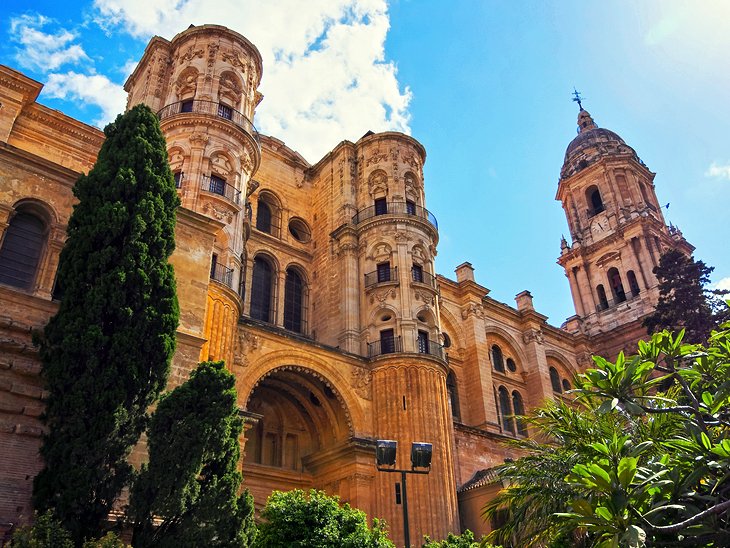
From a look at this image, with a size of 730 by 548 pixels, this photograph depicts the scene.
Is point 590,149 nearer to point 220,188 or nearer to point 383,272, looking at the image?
point 383,272

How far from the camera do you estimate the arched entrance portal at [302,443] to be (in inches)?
807

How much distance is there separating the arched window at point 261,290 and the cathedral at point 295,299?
62 millimetres

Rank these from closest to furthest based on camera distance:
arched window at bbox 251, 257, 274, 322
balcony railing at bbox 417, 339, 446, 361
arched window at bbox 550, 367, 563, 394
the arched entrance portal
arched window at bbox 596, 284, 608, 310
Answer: the arched entrance portal, balcony railing at bbox 417, 339, 446, 361, arched window at bbox 251, 257, 274, 322, arched window at bbox 550, 367, 563, 394, arched window at bbox 596, 284, 608, 310

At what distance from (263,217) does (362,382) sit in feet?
30.6

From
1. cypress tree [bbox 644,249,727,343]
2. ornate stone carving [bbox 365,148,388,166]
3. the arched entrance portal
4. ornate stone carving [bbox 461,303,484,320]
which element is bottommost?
the arched entrance portal

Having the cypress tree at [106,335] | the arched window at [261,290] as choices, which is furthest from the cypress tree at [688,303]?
the cypress tree at [106,335]

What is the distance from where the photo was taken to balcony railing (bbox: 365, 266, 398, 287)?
24.8 meters

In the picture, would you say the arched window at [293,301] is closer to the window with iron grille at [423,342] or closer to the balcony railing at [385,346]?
the balcony railing at [385,346]

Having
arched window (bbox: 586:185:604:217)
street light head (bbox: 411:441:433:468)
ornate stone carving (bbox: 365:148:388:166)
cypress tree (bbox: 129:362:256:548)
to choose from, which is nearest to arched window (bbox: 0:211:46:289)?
cypress tree (bbox: 129:362:256:548)

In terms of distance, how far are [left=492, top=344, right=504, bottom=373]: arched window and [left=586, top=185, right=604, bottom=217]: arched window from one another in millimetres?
17766

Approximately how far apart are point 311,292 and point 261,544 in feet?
48.3

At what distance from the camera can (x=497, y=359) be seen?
111ft

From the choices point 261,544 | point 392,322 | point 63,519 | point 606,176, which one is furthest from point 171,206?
point 606,176

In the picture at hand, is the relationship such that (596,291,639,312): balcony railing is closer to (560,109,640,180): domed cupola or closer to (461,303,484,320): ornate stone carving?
(560,109,640,180): domed cupola
